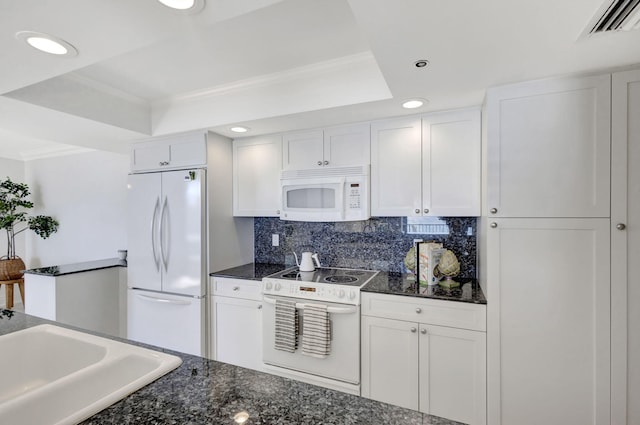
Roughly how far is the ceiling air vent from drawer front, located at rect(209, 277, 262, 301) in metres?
2.43

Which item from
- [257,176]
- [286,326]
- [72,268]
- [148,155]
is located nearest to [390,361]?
[286,326]

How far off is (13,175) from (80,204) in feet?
5.74

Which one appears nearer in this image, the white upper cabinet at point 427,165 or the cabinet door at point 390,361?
the cabinet door at point 390,361

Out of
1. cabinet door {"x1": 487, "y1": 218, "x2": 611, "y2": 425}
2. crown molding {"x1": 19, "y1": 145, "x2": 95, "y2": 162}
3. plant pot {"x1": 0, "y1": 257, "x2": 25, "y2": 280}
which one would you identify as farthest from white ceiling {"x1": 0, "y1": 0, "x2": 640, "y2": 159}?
plant pot {"x1": 0, "y1": 257, "x2": 25, "y2": 280}

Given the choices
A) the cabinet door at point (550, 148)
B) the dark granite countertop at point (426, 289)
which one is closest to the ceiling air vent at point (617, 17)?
the cabinet door at point (550, 148)

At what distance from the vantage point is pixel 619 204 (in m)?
1.55

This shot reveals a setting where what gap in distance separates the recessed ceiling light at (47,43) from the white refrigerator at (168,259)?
1.35 metres

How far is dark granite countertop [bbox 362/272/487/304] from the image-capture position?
1946 mm

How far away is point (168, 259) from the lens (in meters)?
2.89

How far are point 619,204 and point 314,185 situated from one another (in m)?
1.89

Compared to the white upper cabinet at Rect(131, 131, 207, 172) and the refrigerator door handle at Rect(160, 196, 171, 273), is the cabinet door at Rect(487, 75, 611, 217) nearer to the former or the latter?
the white upper cabinet at Rect(131, 131, 207, 172)

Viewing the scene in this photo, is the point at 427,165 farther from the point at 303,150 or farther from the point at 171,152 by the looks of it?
the point at 171,152

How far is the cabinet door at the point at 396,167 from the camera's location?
7.66 ft

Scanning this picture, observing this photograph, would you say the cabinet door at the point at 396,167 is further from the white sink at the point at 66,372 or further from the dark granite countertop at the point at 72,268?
the dark granite countertop at the point at 72,268
